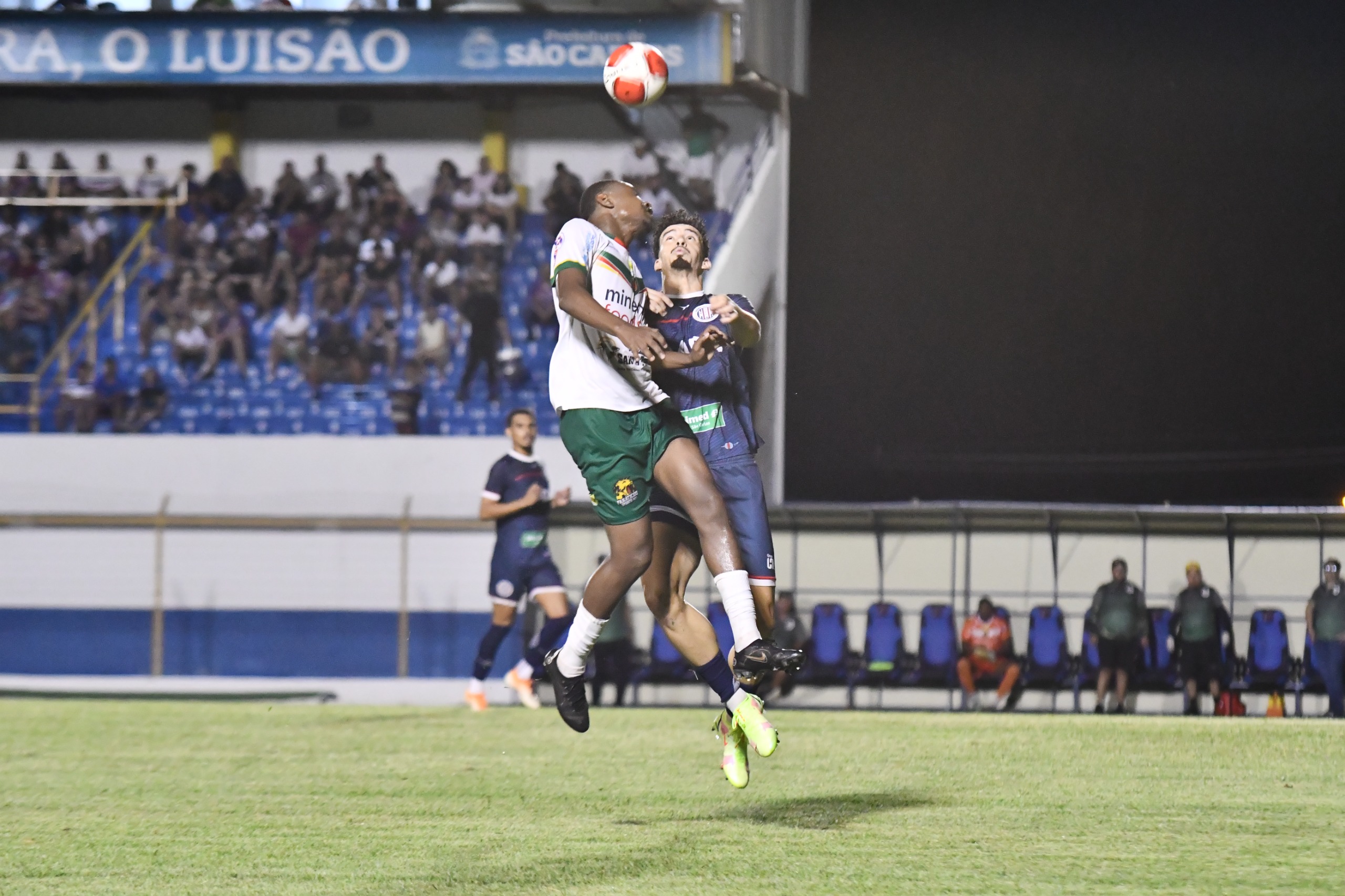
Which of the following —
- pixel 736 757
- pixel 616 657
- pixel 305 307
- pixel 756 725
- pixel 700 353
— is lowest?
pixel 616 657

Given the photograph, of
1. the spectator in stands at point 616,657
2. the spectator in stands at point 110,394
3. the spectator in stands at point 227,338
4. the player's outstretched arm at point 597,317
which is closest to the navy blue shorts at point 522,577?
the spectator in stands at point 616,657

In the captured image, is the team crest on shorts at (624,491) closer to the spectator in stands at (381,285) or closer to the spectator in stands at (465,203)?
the spectator in stands at (381,285)

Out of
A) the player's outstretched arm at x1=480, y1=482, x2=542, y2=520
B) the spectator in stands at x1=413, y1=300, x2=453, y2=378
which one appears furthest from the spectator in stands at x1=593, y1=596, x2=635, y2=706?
the spectator in stands at x1=413, y1=300, x2=453, y2=378

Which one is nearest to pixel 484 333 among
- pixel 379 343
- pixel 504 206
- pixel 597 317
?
A: pixel 379 343

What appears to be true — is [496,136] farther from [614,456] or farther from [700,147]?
[614,456]

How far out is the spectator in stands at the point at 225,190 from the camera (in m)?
23.2

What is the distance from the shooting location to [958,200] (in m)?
22.6

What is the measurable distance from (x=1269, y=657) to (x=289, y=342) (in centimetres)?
1277

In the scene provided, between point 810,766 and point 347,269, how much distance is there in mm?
15555

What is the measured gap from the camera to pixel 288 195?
76.1ft

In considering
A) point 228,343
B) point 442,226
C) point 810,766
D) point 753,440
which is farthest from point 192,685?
point 753,440

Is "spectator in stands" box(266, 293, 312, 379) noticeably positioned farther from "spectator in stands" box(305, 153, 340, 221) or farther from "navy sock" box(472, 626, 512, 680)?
"navy sock" box(472, 626, 512, 680)

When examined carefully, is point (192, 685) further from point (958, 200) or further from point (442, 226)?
point (958, 200)

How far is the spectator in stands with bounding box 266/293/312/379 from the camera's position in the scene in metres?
21.4
